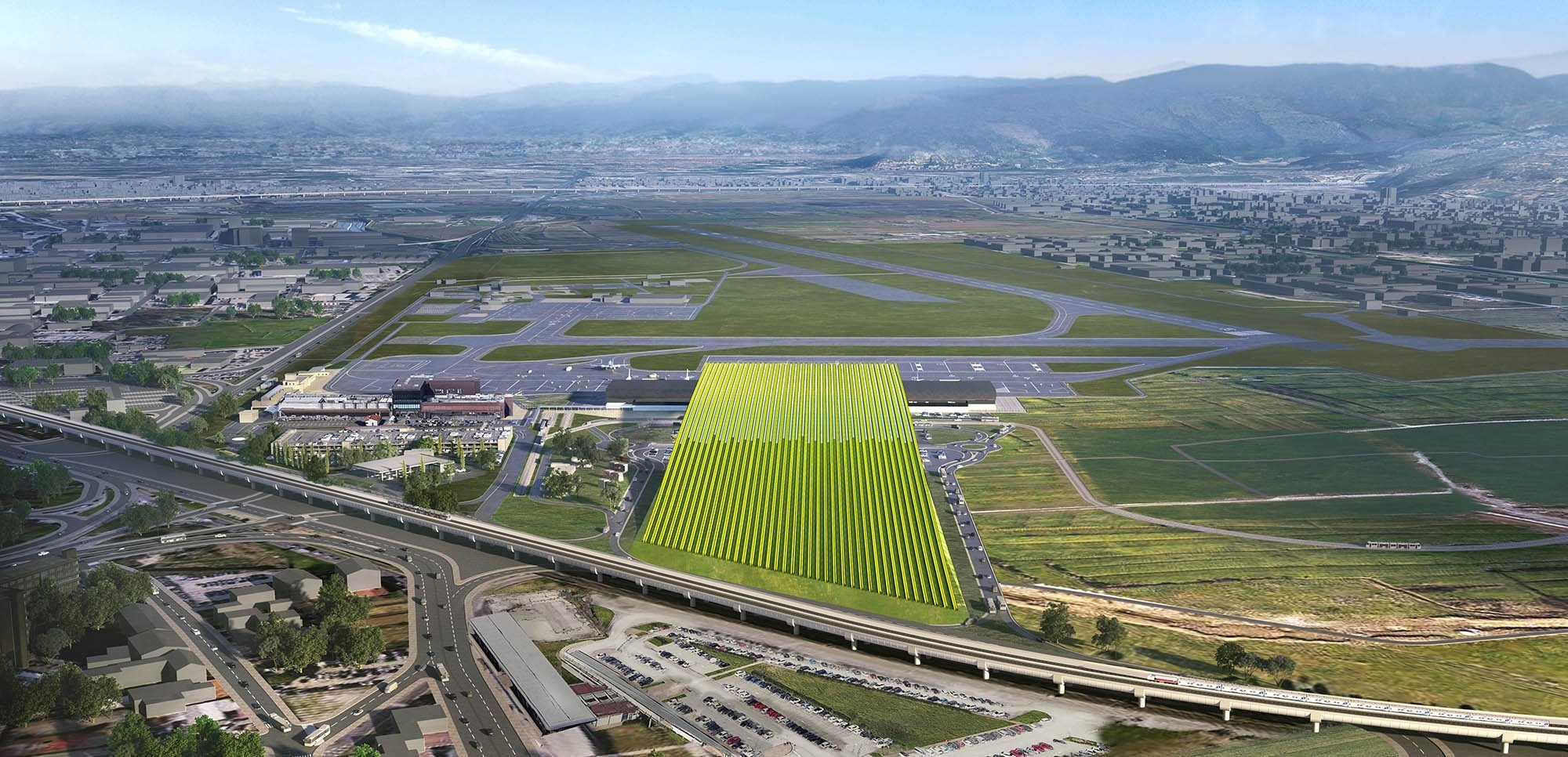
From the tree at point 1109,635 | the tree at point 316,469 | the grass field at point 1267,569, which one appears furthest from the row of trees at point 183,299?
the tree at point 1109,635

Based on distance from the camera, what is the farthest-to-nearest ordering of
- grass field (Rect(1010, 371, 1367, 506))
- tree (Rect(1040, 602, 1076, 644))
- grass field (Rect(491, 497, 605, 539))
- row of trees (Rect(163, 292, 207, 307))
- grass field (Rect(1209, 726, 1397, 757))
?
row of trees (Rect(163, 292, 207, 307)), grass field (Rect(1010, 371, 1367, 506)), grass field (Rect(491, 497, 605, 539)), tree (Rect(1040, 602, 1076, 644)), grass field (Rect(1209, 726, 1397, 757))

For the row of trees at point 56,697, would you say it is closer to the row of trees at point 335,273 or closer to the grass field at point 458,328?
the grass field at point 458,328

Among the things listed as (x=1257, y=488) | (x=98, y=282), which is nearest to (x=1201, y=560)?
(x=1257, y=488)

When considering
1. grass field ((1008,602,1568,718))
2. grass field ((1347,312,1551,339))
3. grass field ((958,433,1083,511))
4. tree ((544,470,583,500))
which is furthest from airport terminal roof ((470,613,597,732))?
grass field ((1347,312,1551,339))

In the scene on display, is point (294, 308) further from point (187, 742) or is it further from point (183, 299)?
point (187, 742)

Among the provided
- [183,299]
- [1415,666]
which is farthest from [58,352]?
[1415,666]

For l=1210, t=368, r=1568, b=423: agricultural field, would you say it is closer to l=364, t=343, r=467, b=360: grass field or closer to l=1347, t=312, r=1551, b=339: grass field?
Answer: l=1347, t=312, r=1551, b=339: grass field

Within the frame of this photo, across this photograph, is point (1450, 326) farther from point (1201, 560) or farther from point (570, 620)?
point (570, 620)
